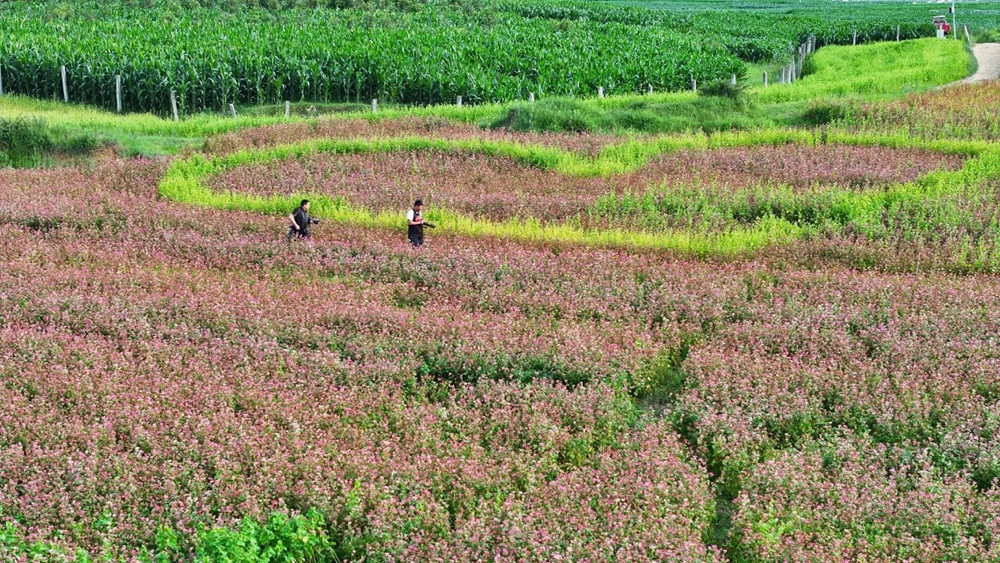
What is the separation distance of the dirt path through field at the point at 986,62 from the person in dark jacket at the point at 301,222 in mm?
31534

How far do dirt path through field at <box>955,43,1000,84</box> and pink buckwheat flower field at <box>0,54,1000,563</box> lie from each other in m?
25.0

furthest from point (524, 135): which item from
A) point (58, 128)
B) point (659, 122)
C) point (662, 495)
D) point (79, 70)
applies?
point (662, 495)

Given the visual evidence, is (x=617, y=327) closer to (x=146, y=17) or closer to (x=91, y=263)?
(x=91, y=263)

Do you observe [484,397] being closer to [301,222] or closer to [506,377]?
[506,377]

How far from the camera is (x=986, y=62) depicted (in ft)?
151

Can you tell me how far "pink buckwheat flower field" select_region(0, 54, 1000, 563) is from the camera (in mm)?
7039

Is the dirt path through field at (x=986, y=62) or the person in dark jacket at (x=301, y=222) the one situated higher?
the dirt path through field at (x=986, y=62)

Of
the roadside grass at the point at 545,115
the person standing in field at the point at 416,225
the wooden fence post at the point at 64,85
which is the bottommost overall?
the person standing in field at the point at 416,225

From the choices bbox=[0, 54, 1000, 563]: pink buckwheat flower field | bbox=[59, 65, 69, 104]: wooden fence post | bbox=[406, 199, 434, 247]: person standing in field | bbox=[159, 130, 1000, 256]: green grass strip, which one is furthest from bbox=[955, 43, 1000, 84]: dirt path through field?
bbox=[59, 65, 69, 104]: wooden fence post

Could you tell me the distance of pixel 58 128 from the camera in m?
24.7

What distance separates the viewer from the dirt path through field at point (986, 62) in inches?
1565

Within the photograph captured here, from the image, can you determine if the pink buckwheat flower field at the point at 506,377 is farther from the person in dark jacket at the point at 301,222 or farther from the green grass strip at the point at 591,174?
the person in dark jacket at the point at 301,222

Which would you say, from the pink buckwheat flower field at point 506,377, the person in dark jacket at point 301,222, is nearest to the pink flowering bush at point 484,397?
the pink buckwheat flower field at point 506,377

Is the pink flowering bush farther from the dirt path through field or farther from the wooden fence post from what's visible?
the dirt path through field
